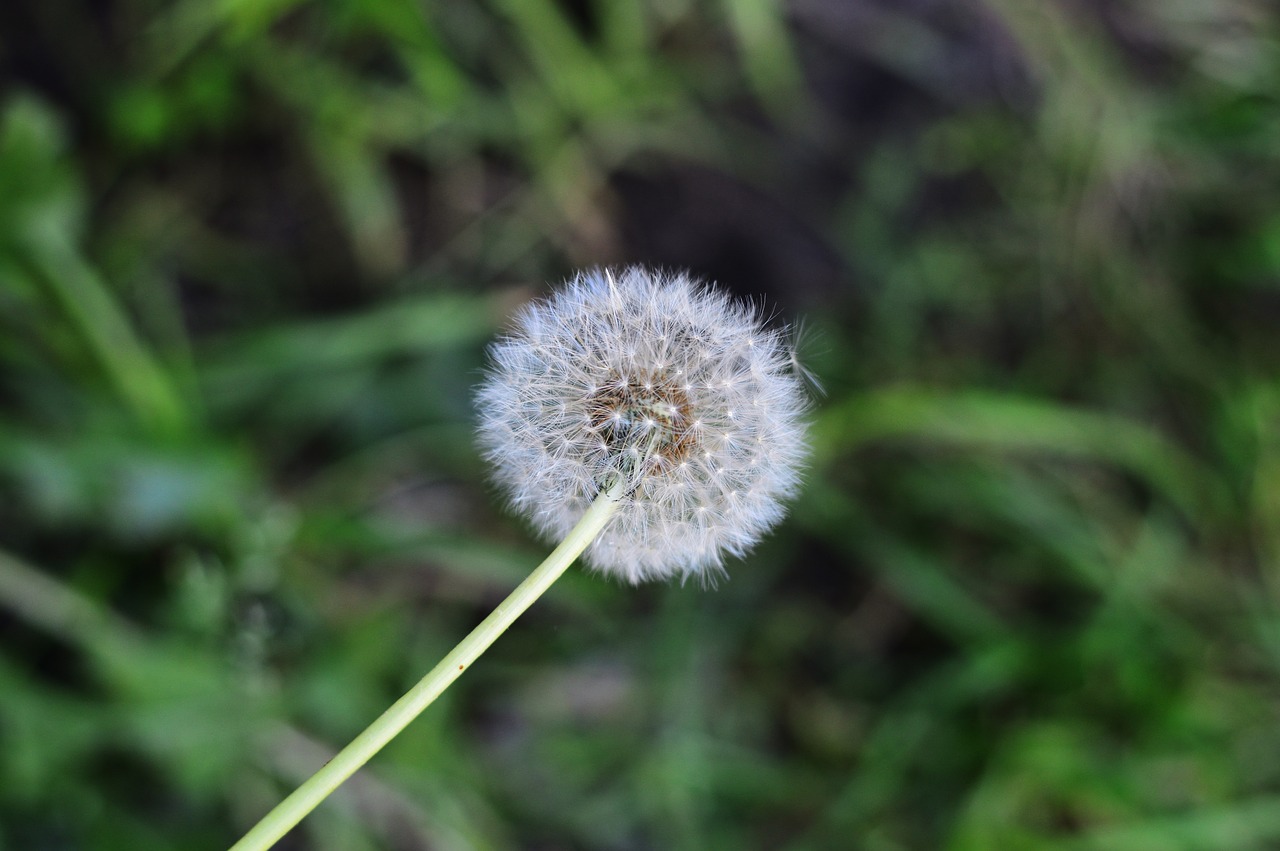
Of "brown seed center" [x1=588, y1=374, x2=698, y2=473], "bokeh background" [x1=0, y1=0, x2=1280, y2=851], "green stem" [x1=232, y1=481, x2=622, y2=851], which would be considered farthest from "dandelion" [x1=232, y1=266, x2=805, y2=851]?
"bokeh background" [x1=0, y1=0, x2=1280, y2=851]

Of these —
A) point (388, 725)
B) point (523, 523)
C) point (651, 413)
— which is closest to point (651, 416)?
point (651, 413)

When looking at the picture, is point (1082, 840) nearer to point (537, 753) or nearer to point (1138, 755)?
point (1138, 755)

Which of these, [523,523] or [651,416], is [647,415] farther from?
[523,523]

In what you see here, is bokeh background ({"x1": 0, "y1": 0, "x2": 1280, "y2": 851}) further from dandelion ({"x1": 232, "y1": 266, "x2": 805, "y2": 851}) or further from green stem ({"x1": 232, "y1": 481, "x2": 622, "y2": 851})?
green stem ({"x1": 232, "y1": 481, "x2": 622, "y2": 851})

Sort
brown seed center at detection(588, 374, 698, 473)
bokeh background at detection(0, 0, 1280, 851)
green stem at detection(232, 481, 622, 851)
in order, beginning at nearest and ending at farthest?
green stem at detection(232, 481, 622, 851), brown seed center at detection(588, 374, 698, 473), bokeh background at detection(0, 0, 1280, 851)

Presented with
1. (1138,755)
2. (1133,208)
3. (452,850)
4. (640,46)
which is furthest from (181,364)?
(1133,208)
